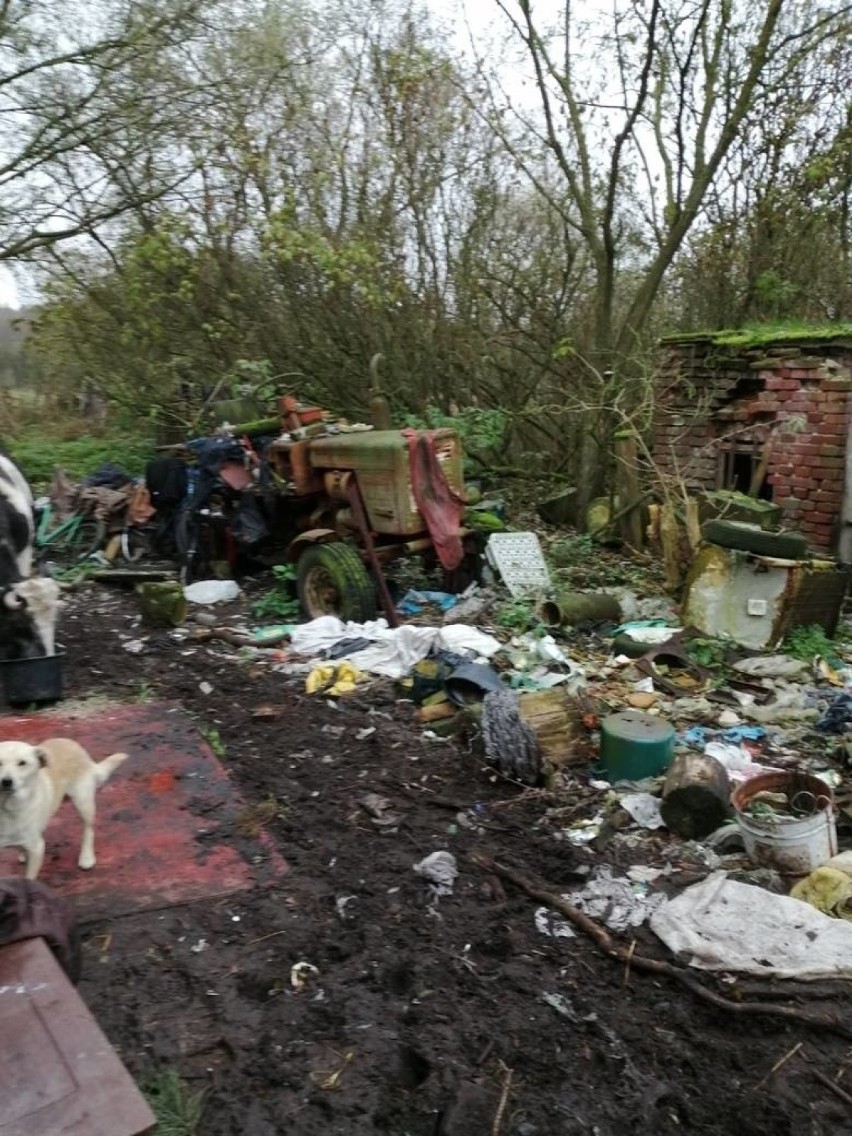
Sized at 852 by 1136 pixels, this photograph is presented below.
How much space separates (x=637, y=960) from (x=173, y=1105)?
1.60 meters

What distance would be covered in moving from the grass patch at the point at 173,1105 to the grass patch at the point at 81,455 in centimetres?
1044

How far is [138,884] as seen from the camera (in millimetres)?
3725

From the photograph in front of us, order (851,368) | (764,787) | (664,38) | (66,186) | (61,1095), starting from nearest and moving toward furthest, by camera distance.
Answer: (61,1095), (764,787), (851,368), (664,38), (66,186)

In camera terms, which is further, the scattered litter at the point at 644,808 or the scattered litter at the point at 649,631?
the scattered litter at the point at 649,631

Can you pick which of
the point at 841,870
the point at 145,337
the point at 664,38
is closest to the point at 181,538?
the point at 145,337

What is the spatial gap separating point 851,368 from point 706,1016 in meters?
6.02

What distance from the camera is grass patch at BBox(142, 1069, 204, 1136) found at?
8.24 feet

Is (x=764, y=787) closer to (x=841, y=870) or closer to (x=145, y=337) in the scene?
(x=841, y=870)

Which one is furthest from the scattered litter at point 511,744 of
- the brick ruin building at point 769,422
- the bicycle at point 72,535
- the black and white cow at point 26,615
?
the bicycle at point 72,535

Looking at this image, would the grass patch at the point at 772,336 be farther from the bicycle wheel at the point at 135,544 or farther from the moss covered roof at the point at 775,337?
the bicycle wheel at the point at 135,544

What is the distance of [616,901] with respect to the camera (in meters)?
3.57

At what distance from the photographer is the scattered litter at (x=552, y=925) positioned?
3.39 meters

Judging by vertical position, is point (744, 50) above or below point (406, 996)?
above

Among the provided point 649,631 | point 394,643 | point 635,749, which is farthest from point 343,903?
point 649,631
